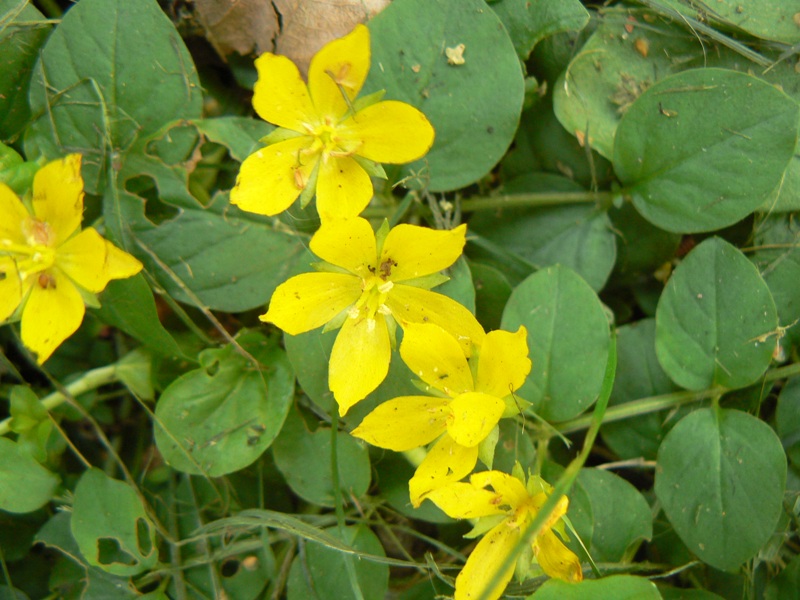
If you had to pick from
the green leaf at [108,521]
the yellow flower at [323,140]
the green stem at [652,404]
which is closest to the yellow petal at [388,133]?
the yellow flower at [323,140]

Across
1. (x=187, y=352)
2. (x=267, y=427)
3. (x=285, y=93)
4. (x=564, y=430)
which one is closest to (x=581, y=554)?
(x=564, y=430)

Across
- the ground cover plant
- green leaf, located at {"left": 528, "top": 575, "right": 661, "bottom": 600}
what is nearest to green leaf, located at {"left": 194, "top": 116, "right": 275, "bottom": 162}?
the ground cover plant

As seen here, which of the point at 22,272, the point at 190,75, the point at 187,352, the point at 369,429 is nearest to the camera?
the point at 369,429

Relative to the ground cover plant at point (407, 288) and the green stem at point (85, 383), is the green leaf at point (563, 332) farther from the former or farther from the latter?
the green stem at point (85, 383)

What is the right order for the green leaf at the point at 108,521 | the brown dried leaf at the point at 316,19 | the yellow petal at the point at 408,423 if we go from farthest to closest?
the brown dried leaf at the point at 316,19 → the green leaf at the point at 108,521 → the yellow petal at the point at 408,423

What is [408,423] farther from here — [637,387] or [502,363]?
[637,387]

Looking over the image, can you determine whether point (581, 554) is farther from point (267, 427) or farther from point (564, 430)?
point (267, 427)
